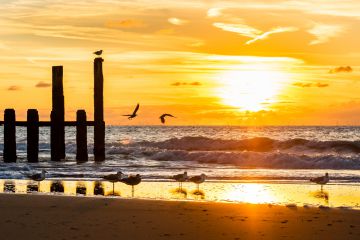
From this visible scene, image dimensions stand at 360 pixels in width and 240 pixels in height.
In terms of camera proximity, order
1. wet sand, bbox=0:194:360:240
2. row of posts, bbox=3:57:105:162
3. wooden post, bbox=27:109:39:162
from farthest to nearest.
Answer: wooden post, bbox=27:109:39:162, row of posts, bbox=3:57:105:162, wet sand, bbox=0:194:360:240

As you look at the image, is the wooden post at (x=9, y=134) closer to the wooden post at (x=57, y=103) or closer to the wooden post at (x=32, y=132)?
the wooden post at (x=32, y=132)

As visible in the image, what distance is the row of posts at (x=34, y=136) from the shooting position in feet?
83.5

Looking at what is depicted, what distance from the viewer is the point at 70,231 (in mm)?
9031

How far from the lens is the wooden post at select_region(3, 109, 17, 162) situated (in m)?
25.6

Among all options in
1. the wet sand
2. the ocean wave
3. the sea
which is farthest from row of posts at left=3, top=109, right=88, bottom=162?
the ocean wave

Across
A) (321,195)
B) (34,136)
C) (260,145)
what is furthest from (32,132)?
(260,145)

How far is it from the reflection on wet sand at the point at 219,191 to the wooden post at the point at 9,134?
831cm

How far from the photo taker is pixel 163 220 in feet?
33.1

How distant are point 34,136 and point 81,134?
1878mm

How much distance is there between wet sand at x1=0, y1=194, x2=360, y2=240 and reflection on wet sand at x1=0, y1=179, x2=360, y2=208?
159 cm

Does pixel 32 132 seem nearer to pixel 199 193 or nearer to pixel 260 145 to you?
pixel 199 193

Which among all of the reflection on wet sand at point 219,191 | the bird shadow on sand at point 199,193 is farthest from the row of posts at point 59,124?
the bird shadow on sand at point 199,193

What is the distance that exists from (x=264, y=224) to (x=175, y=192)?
5593mm

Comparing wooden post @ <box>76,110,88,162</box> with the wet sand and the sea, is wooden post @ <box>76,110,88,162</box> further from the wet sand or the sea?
the wet sand
